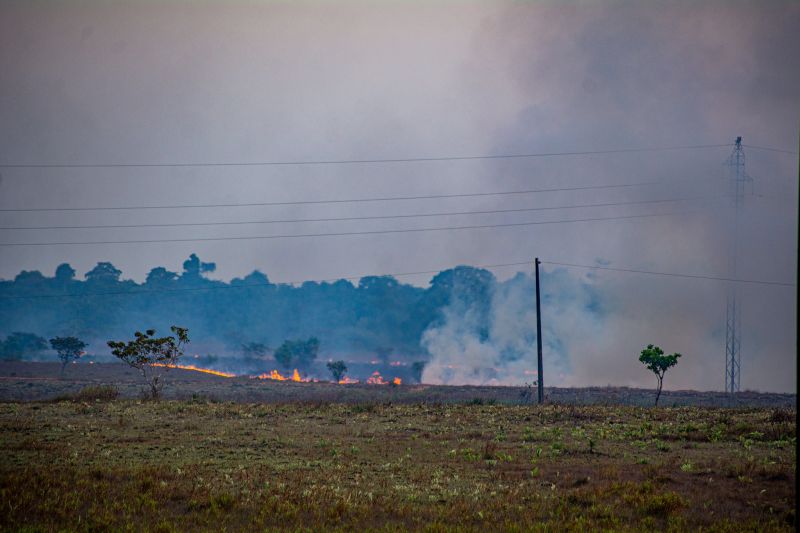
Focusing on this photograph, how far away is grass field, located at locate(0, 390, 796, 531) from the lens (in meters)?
17.4

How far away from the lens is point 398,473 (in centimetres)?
2375

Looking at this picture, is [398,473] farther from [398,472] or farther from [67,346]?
[67,346]

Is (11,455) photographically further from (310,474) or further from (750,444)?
(750,444)

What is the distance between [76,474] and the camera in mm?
21562

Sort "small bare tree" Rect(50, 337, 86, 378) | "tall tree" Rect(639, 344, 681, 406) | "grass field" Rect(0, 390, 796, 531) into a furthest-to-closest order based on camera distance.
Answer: "small bare tree" Rect(50, 337, 86, 378), "tall tree" Rect(639, 344, 681, 406), "grass field" Rect(0, 390, 796, 531)

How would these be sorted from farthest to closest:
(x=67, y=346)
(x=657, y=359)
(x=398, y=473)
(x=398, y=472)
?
(x=67, y=346), (x=657, y=359), (x=398, y=472), (x=398, y=473)

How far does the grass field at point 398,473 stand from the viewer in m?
17.4

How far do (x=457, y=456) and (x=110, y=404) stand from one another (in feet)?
103

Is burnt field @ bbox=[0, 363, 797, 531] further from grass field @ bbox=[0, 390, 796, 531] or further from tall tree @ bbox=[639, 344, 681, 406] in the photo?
tall tree @ bbox=[639, 344, 681, 406]

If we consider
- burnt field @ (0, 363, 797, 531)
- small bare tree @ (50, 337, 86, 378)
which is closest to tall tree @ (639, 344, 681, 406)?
burnt field @ (0, 363, 797, 531)

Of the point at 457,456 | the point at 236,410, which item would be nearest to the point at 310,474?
the point at 457,456

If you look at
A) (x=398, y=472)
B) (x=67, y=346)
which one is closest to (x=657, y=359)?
(x=398, y=472)

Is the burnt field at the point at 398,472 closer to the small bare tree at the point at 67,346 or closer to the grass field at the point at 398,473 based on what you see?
the grass field at the point at 398,473

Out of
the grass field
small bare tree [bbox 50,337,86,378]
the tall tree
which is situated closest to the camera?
the grass field
